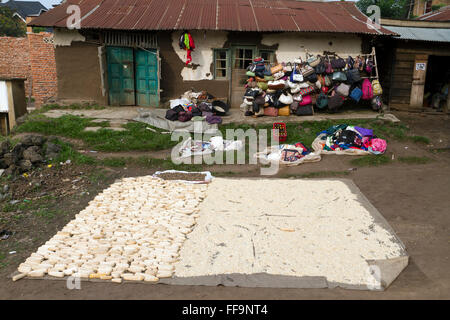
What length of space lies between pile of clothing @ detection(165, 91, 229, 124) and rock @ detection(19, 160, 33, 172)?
12.5 feet

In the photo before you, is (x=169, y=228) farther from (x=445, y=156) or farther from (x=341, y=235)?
(x=445, y=156)

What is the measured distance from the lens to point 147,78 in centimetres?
1217

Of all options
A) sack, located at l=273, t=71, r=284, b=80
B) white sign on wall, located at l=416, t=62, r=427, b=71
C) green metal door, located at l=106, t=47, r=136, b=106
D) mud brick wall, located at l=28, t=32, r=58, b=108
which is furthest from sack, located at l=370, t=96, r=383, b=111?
mud brick wall, located at l=28, t=32, r=58, b=108

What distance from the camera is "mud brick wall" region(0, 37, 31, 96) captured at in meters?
16.9

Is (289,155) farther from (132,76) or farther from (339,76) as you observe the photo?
(132,76)

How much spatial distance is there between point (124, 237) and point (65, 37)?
362 inches

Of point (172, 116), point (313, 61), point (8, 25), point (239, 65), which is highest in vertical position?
point (8, 25)

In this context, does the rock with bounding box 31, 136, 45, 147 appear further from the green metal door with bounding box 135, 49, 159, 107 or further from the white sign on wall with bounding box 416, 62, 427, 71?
the white sign on wall with bounding box 416, 62, 427, 71

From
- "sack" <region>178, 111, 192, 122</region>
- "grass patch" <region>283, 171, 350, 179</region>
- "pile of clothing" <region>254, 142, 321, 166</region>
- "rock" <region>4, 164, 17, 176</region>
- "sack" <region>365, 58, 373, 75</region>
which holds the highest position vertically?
"sack" <region>365, 58, 373, 75</region>

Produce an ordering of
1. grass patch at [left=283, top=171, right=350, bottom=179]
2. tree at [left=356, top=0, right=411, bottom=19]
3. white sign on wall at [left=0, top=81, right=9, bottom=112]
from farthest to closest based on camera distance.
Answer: tree at [left=356, top=0, right=411, bottom=19] → white sign on wall at [left=0, top=81, right=9, bottom=112] → grass patch at [left=283, top=171, right=350, bottom=179]

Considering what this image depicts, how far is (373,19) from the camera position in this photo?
508 inches

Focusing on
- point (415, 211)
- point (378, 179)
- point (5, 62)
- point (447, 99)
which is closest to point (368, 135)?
point (378, 179)

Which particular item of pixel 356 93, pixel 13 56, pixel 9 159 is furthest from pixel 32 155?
pixel 13 56

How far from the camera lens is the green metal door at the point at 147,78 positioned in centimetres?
1201
